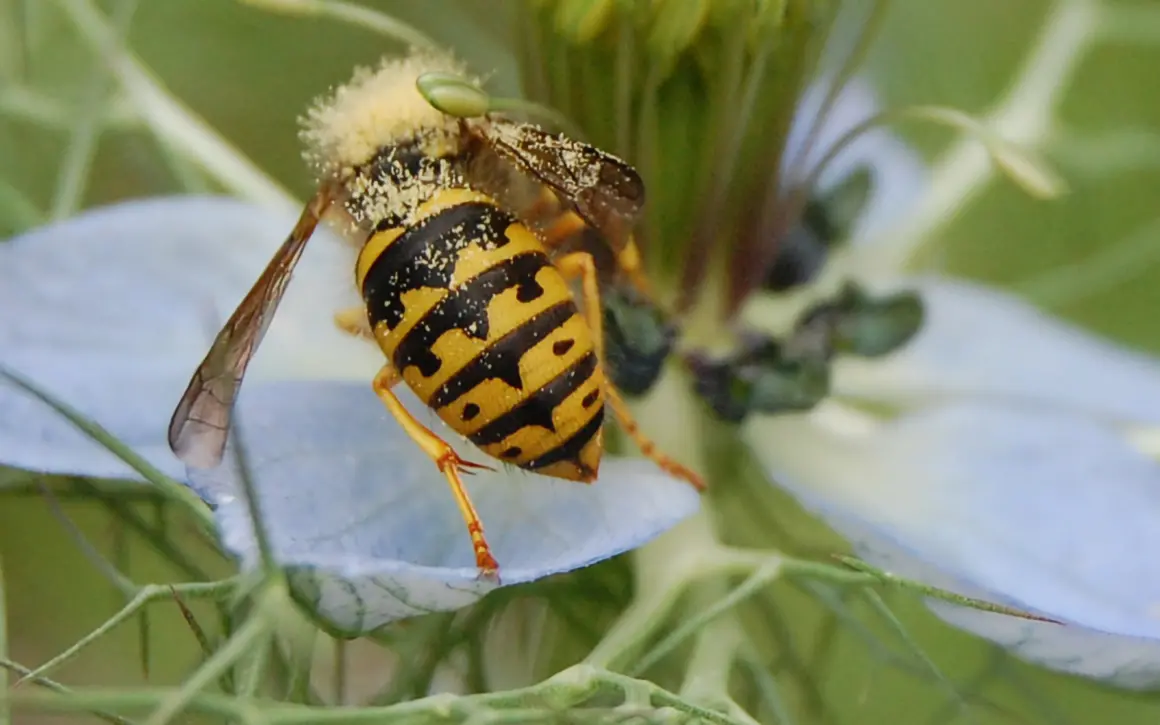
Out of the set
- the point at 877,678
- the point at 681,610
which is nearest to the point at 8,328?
the point at 681,610

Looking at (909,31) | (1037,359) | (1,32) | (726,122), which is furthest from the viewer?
(909,31)

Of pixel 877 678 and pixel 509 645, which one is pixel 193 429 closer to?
pixel 509 645

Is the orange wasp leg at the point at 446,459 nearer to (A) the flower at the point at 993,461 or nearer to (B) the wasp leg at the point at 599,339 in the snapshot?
(B) the wasp leg at the point at 599,339

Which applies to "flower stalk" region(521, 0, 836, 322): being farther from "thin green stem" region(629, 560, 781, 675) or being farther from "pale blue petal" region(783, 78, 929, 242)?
"thin green stem" region(629, 560, 781, 675)

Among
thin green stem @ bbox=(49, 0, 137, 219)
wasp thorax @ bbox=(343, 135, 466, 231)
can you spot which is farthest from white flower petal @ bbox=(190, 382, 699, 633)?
thin green stem @ bbox=(49, 0, 137, 219)

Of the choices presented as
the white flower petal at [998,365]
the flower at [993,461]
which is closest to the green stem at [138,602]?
the flower at [993,461]

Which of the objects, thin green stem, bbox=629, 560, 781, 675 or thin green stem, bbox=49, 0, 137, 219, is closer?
thin green stem, bbox=629, 560, 781, 675
